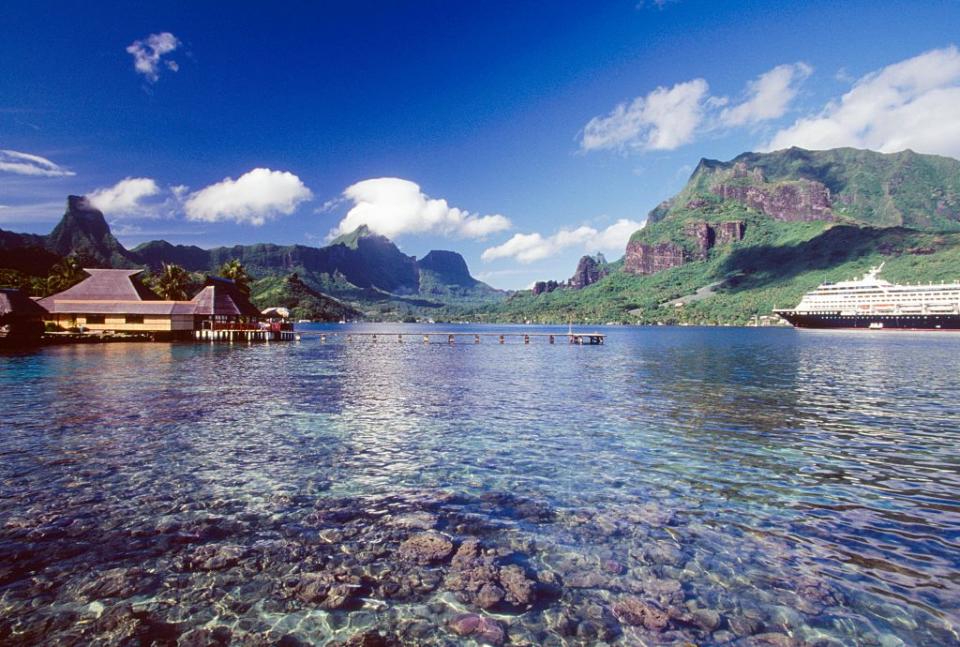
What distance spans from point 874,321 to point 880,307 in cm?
564

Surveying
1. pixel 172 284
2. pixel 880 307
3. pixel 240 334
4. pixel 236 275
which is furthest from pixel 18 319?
pixel 880 307

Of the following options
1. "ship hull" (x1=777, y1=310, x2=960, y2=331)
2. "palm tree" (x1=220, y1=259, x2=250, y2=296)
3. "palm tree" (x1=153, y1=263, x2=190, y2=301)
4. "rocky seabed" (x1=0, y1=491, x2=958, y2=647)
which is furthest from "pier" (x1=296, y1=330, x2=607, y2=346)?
"rocky seabed" (x1=0, y1=491, x2=958, y2=647)

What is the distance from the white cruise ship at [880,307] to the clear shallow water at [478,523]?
435 feet

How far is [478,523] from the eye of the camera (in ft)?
32.0

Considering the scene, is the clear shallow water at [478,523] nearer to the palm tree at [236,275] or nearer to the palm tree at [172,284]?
the palm tree at [172,284]

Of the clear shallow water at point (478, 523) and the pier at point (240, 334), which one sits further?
the pier at point (240, 334)

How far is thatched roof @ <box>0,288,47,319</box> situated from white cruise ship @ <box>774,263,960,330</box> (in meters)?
161

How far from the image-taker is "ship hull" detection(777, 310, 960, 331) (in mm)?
115875

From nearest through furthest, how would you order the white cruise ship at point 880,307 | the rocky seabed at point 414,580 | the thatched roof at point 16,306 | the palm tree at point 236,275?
the rocky seabed at point 414,580 < the thatched roof at point 16,306 < the palm tree at point 236,275 < the white cruise ship at point 880,307

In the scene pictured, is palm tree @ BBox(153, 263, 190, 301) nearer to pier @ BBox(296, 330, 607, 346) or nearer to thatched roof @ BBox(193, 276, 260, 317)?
thatched roof @ BBox(193, 276, 260, 317)

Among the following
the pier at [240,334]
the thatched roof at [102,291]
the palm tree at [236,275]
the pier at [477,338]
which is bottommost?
the pier at [477,338]

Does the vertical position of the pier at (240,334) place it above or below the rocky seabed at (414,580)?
→ above

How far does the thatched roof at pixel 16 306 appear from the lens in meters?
51.9

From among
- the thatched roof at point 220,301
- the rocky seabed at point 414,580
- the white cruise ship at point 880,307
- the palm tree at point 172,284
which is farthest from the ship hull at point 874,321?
the palm tree at point 172,284
